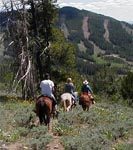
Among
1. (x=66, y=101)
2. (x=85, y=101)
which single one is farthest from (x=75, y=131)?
(x=85, y=101)

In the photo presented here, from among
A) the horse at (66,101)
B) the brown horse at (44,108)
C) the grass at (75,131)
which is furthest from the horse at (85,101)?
the brown horse at (44,108)

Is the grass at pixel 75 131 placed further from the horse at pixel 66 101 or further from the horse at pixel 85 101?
the horse at pixel 66 101

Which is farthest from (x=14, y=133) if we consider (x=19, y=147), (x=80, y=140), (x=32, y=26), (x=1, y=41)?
(x=32, y=26)

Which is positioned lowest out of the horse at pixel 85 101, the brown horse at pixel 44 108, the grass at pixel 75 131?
the grass at pixel 75 131

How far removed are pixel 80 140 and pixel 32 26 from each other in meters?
22.8

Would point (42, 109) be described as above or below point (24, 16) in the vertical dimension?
below

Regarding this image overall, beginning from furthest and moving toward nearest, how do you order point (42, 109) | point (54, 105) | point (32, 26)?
point (32, 26)
point (54, 105)
point (42, 109)

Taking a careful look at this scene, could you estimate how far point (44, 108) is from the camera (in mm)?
15695

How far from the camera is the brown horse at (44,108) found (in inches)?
616

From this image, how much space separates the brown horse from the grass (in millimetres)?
494

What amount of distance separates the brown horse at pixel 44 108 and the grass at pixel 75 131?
0.49 metres

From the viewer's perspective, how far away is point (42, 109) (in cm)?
1573

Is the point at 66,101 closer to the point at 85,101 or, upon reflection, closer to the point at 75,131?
the point at 85,101

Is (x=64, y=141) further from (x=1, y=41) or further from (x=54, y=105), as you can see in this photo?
(x=1, y=41)
